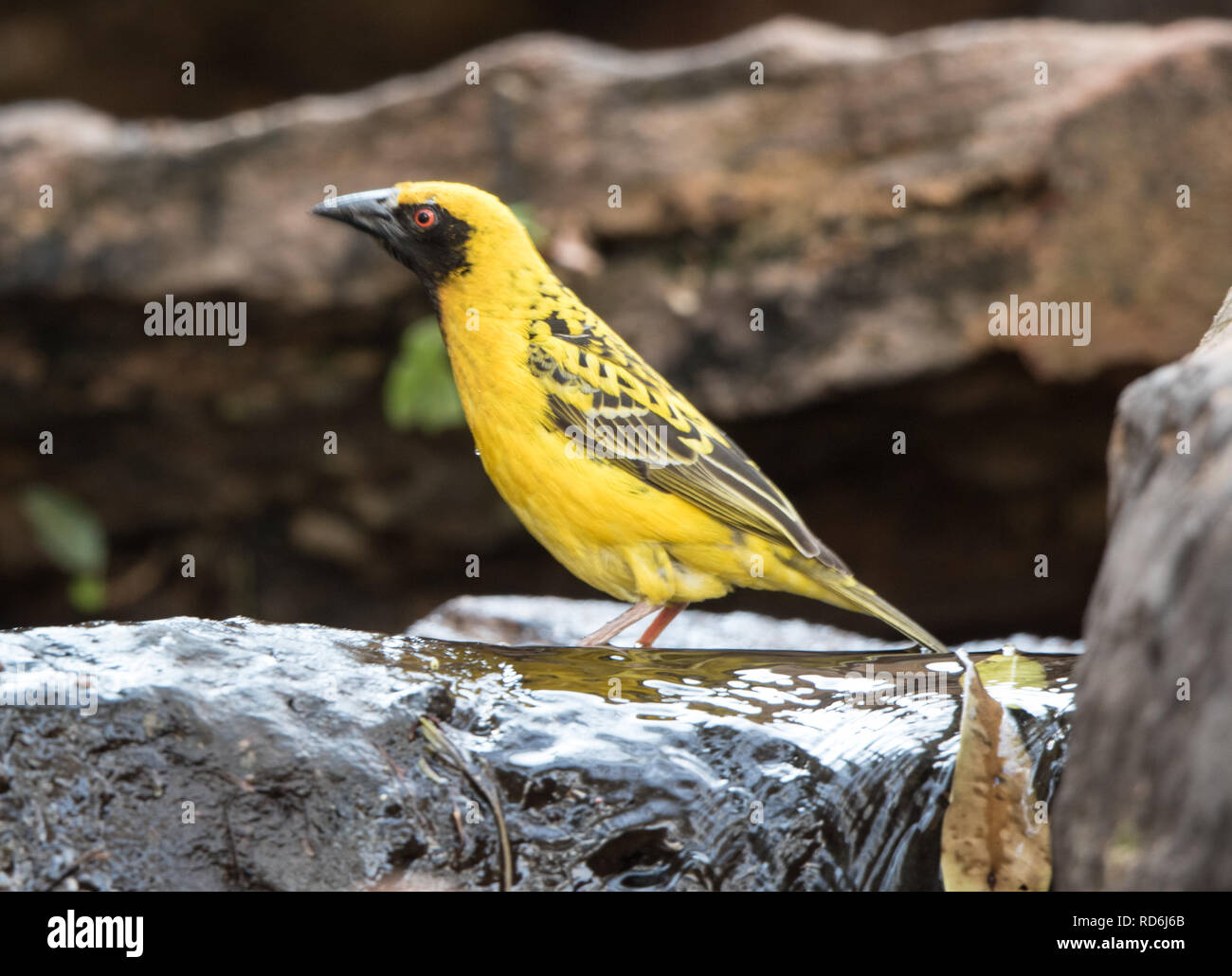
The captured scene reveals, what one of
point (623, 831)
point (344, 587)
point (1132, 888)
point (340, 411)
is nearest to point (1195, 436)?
point (1132, 888)

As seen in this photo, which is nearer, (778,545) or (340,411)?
(778,545)

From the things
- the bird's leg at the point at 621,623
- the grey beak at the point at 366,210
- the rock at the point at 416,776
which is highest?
the grey beak at the point at 366,210

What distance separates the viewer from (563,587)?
8.13 m

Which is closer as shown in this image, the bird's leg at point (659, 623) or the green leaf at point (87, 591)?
the bird's leg at point (659, 623)

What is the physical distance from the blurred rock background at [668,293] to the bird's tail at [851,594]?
109 inches

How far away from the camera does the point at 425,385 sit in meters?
6.58

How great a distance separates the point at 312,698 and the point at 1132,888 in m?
1.61

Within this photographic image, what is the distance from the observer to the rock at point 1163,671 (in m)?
1.67

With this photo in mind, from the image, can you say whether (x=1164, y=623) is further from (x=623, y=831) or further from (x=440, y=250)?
(x=440, y=250)

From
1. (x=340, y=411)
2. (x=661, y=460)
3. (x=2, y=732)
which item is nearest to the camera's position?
(x=2, y=732)
